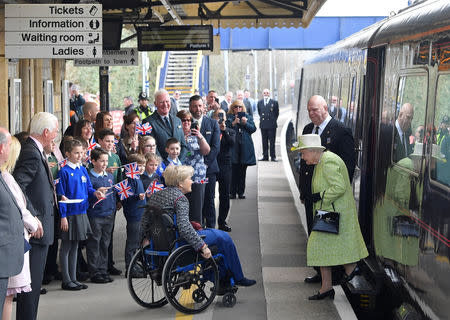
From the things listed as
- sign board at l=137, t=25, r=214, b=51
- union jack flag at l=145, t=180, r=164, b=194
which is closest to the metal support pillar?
sign board at l=137, t=25, r=214, b=51

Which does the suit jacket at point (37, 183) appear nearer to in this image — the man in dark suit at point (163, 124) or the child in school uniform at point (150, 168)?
the child in school uniform at point (150, 168)

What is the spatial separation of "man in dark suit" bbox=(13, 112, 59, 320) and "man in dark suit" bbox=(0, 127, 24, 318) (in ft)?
3.23

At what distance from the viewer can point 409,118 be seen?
23.8 ft

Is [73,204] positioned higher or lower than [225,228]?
higher

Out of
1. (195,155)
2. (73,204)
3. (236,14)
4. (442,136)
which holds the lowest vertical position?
(73,204)

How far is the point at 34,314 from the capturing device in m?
6.80

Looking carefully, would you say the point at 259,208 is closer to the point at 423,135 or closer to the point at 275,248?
the point at 275,248

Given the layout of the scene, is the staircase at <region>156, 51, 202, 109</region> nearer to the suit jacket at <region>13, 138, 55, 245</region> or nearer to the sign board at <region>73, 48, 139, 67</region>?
the sign board at <region>73, 48, 139, 67</region>

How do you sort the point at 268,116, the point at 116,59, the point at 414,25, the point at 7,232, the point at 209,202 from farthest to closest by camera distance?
1. the point at 268,116
2. the point at 116,59
3. the point at 209,202
4. the point at 414,25
5. the point at 7,232

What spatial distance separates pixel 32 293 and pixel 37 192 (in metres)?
0.78

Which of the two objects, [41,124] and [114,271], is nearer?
[41,124]

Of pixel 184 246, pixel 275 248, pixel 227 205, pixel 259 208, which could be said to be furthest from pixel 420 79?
pixel 259 208

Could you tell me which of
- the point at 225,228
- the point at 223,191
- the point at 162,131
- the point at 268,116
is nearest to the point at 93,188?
the point at 162,131

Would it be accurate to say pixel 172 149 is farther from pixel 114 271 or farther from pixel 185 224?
pixel 185 224
